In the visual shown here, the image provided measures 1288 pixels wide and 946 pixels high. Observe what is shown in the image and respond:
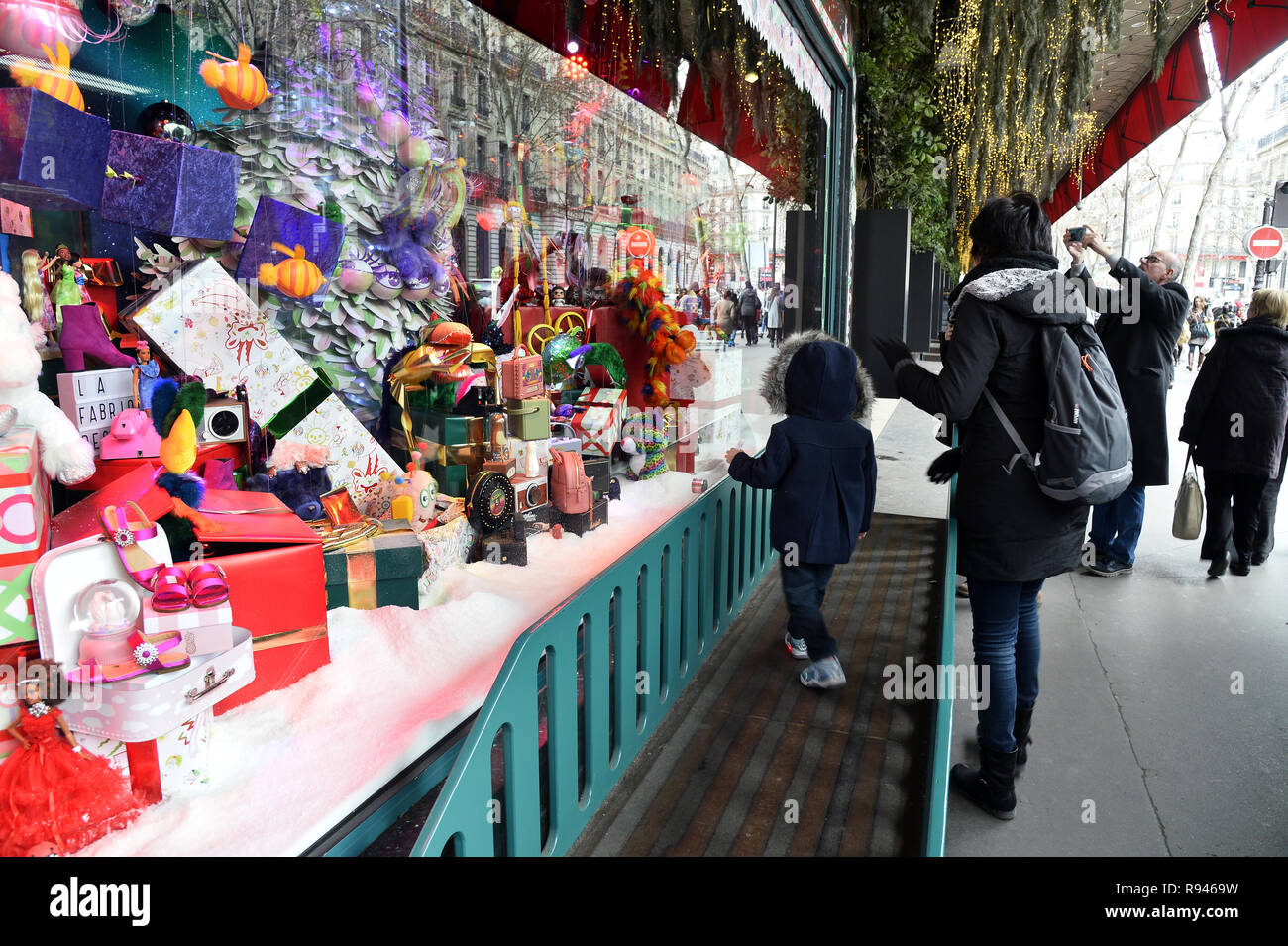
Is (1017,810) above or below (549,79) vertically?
below

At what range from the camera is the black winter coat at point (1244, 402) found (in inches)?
175

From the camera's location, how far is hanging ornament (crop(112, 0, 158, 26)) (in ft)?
5.63

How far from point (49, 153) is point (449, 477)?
1414 millimetres

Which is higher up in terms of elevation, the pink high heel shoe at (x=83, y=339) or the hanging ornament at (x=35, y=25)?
the hanging ornament at (x=35, y=25)

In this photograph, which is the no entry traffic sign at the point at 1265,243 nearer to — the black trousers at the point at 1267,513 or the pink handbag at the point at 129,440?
the black trousers at the point at 1267,513

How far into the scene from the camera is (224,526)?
167cm

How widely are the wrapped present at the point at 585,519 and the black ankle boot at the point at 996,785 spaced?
156 cm

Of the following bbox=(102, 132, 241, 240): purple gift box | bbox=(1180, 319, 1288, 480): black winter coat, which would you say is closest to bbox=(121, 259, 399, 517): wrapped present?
bbox=(102, 132, 241, 240): purple gift box

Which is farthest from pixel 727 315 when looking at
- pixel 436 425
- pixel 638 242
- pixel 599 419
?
pixel 436 425

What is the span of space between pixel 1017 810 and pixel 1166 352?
304 centimetres

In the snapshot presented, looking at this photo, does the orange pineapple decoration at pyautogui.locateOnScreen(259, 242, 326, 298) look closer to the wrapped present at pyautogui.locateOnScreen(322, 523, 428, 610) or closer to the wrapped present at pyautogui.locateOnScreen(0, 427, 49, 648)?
the wrapped present at pyautogui.locateOnScreen(322, 523, 428, 610)

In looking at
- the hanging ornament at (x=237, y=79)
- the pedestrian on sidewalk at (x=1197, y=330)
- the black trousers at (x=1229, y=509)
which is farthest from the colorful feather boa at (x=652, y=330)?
the pedestrian on sidewalk at (x=1197, y=330)
